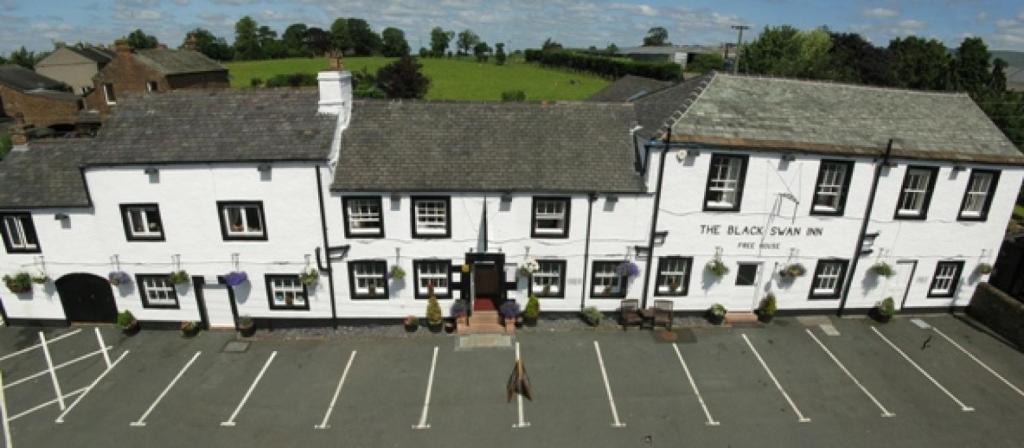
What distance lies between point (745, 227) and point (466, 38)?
515 feet

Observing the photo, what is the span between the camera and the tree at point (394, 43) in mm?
131750

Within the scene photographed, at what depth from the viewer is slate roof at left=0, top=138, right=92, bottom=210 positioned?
17172 mm

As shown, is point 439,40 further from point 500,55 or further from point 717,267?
point 717,267

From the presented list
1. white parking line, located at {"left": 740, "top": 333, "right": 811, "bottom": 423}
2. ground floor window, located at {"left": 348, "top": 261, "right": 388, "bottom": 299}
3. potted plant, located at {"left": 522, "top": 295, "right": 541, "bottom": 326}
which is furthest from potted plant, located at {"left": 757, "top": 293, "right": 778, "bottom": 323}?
ground floor window, located at {"left": 348, "top": 261, "right": 388, "bottom": 299}

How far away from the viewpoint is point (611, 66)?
86.2 m

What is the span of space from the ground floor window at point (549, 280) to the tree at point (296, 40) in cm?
12216

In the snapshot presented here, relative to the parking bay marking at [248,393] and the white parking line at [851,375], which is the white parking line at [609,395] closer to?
the white parking line at [851,375]

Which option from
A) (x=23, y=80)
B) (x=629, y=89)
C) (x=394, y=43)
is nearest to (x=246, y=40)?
(x=394, y=43)

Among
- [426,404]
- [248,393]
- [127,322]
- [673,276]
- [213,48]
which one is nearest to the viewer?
[426,404]

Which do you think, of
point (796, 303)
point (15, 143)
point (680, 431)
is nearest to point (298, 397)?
point (680, 431)

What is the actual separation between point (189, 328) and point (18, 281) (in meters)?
5.73

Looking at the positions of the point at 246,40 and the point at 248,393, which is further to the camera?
the point at 246,40

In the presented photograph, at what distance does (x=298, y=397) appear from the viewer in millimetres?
15461

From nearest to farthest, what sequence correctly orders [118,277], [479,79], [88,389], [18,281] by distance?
[88,389] → [18,281] → [118,277] → [479,79]
